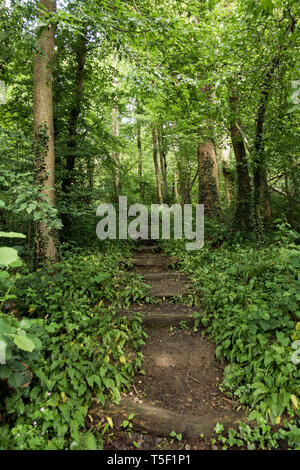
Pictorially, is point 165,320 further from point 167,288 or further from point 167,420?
point 167,420

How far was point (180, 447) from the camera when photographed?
2578 millimetres


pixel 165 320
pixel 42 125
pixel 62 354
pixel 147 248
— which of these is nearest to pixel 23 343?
pixel 62 354

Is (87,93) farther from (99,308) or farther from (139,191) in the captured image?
(139,191)

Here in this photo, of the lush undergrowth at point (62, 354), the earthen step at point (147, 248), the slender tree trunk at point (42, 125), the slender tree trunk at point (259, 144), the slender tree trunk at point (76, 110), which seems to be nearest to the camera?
the lush undergrowth at point (62, 354)

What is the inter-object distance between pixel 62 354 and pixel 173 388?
A: 149 centimetres

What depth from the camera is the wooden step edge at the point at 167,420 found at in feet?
8.80

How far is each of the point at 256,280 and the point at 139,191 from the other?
11.7 meters

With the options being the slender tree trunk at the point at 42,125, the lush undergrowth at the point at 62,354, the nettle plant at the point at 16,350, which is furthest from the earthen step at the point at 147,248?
the nettle plant at the point at 16,350

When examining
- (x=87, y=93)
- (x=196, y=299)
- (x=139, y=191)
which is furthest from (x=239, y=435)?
(x=139, y=191)

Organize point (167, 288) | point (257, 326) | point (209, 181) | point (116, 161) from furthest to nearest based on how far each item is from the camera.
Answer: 1. point (116, 161)
2. point (209, 181)
3. point (167, 288)
4. point (257, 326)

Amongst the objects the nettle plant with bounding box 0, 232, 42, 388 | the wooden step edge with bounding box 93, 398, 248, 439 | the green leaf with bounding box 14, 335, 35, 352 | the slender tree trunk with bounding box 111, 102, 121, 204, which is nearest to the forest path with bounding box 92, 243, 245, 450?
the wooden step edge with bounding box 93, 398, 248, 439

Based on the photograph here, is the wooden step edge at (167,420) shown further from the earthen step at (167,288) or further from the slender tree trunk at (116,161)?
the slender tree trunk at (116,161)

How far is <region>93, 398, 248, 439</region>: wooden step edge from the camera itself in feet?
8.80

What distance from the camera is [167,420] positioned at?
2750 millimetres
